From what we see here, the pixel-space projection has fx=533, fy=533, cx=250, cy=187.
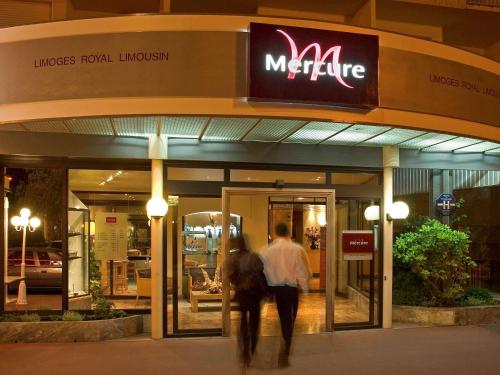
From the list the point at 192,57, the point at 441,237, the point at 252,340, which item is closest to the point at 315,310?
the point at 441,237

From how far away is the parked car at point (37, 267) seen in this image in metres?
11.5

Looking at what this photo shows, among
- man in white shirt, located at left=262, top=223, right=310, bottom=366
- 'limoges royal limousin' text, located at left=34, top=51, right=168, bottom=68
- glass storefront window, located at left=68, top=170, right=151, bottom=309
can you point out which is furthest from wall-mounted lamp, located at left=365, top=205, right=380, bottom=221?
'limoges royal limousin' text, located at left=34, top=51, right=168, bottom=68

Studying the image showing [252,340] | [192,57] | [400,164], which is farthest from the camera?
[400,164]

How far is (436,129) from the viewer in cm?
832

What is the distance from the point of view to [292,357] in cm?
756

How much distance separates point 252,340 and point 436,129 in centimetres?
433

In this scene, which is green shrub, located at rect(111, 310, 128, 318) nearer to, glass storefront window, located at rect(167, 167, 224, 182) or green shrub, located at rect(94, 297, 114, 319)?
green shrub, located at rect(94, 297, 114, 319)

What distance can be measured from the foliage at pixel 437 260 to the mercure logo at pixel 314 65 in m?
4.01

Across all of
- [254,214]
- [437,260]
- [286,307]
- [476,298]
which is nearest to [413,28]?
[437,260]

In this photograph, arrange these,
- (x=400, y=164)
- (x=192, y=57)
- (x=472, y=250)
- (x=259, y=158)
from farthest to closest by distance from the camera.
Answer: (x=472, y=250) → (x=400, y=164) → (x=259, y=158) → (x=192, y=57)

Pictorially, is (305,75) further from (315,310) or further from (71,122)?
(315,310)

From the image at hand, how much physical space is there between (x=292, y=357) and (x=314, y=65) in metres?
4.16

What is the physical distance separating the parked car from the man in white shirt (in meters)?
5.94

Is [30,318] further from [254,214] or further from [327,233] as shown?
[327,233]
